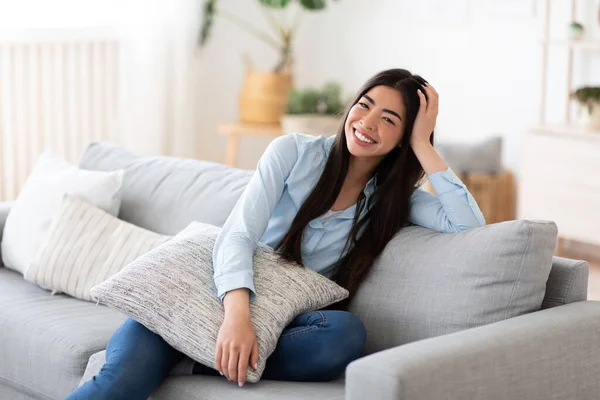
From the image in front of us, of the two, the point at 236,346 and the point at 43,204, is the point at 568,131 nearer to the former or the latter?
the point at 43,204

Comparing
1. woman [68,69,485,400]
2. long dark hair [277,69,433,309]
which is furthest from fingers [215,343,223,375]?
long dark hair [277,69,433,309]

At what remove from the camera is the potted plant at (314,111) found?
5.08 metres

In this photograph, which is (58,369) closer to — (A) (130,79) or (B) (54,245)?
(B) (54,245)

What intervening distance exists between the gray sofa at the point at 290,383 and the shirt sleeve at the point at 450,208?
0.20m

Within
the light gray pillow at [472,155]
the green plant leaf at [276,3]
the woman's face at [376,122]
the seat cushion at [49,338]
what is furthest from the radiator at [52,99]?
the woman's face at [376,122]

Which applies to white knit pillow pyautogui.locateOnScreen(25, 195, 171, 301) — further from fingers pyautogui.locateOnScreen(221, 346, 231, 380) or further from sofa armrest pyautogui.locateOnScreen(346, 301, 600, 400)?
sofa armrest pyautogui.locateOnScreen(346, 301, 600, 400)

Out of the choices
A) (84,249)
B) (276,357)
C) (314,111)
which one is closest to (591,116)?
(314,111)

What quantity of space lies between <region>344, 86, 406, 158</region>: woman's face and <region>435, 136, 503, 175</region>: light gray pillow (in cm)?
267

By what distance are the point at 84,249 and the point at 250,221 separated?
73 cm

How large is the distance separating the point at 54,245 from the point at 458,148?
263cm

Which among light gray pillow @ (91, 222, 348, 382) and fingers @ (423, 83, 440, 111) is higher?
fingers @ (423, 83, 440, 111)

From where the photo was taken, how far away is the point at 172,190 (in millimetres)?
2924

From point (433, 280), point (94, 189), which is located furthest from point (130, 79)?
point (433, 280)

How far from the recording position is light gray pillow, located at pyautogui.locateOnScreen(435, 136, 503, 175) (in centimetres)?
493
